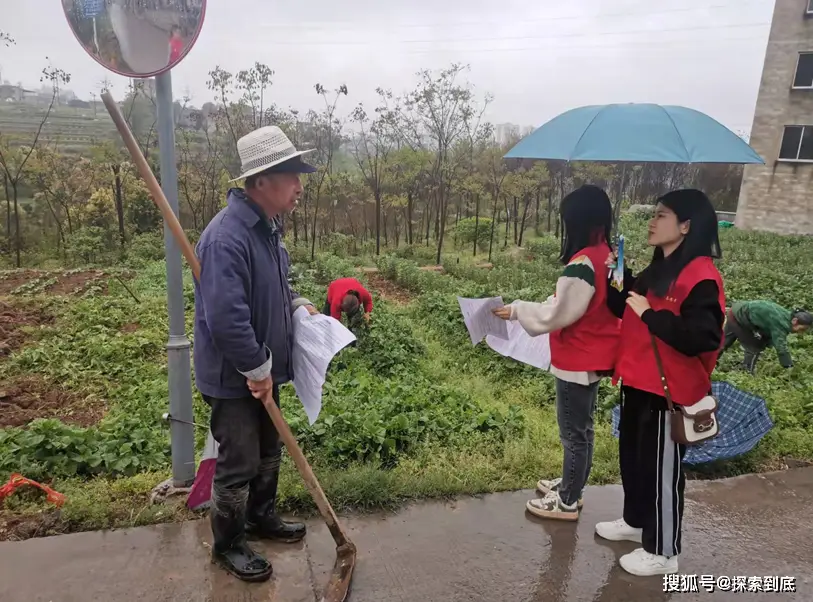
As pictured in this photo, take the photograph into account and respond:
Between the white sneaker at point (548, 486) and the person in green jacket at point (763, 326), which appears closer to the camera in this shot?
the white sneaker at point (548, 486)

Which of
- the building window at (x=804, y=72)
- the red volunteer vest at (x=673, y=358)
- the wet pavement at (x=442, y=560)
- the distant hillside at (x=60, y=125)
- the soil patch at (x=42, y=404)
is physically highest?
the building window at (x=804, y=72)

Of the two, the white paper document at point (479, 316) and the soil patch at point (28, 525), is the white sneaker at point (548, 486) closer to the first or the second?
the white paper document at point (479, 316)

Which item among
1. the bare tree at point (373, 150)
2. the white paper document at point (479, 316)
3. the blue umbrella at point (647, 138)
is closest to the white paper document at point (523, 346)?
the white paper document at point (479, 316)

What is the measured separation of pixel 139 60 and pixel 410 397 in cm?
282

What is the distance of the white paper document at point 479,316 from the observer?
287 cm

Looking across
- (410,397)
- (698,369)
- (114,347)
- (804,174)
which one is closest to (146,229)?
(114,347)

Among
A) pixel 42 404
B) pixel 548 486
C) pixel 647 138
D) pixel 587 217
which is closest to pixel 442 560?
pixel 548 486

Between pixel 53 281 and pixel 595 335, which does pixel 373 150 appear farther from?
pixel 595 335

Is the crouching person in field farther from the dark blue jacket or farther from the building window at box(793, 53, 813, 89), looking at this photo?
the building window at box(793, 53, 813, 89)

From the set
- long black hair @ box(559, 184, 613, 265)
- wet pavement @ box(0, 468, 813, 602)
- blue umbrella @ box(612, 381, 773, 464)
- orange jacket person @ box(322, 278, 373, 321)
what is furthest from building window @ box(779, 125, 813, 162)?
long black hair @ box(559, 184, 613, 265)

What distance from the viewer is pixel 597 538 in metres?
2.89

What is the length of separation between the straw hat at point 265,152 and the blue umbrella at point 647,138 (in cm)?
127

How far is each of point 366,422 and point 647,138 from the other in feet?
7.72

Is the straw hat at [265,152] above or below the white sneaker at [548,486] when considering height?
above
